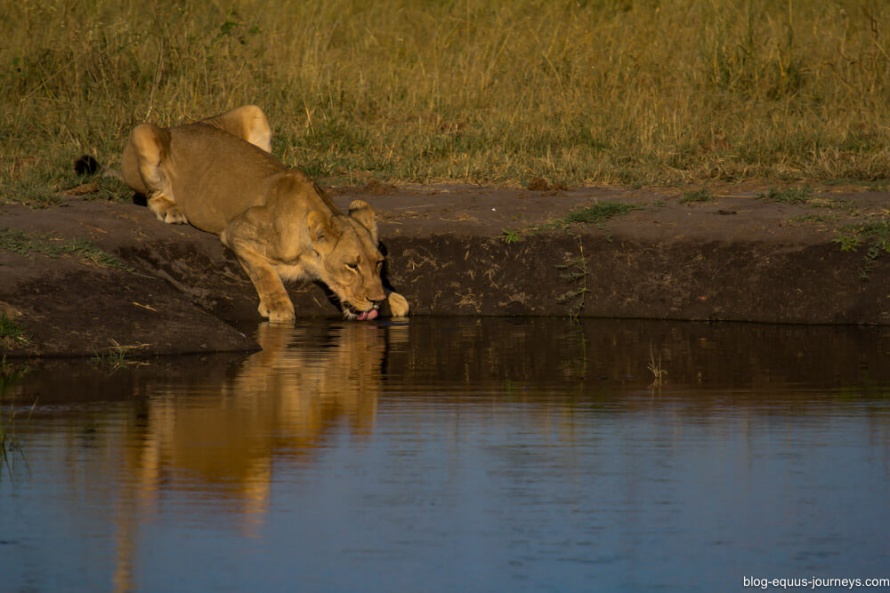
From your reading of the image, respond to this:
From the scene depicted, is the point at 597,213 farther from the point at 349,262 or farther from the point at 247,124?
the point at 247,124

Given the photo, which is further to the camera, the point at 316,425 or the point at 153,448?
the point at 316,425

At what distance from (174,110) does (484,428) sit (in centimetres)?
760

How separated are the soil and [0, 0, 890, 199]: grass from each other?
1186 mm

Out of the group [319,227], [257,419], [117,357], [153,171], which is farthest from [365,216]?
[257,419]

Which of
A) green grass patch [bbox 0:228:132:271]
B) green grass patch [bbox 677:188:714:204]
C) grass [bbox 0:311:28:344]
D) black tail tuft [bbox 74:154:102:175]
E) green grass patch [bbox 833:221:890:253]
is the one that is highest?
black tail tuft [bbox 74:154:102:175]

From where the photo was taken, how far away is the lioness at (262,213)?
9.36m

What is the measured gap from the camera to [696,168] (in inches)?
465

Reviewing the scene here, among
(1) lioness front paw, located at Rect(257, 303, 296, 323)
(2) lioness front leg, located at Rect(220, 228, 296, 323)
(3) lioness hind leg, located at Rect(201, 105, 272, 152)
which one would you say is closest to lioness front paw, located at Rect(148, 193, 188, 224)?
(2) lioness front leg, located at Rect(220, 228, 296, 323)

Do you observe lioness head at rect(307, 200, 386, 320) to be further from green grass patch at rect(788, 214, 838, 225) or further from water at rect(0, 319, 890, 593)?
green grass patch at rect(788, 214, 838, 225)

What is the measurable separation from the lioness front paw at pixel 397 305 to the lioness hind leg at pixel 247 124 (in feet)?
8.11

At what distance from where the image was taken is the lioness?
936cm

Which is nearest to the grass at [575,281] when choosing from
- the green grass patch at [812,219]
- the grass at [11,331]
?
the green grass patch at [812,219]

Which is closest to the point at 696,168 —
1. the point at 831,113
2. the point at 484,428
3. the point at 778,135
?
the point at 778,135

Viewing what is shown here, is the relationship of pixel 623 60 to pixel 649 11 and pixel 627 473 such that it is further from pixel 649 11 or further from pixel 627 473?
pixel 627 473
